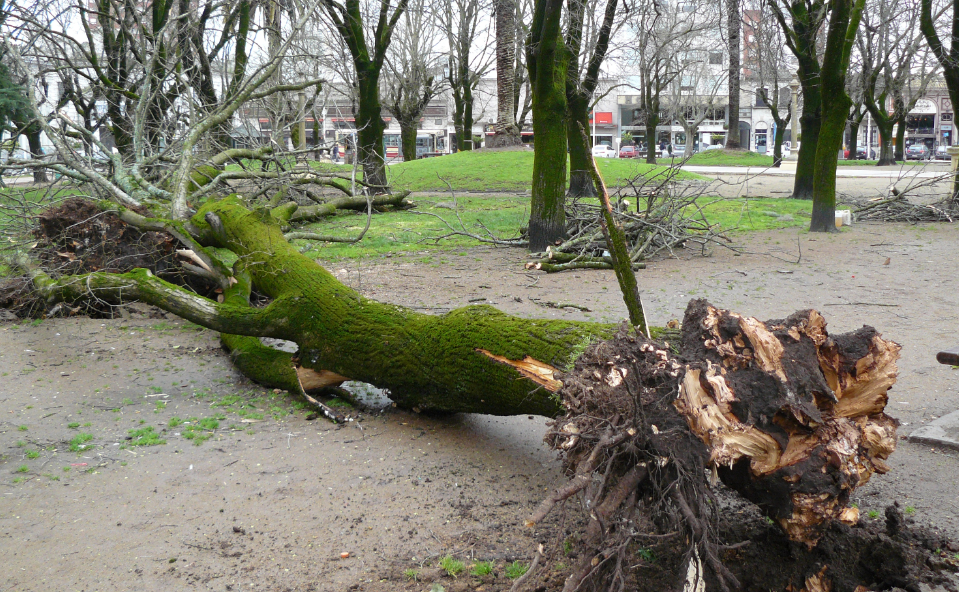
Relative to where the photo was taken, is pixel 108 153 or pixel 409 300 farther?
pixel 108 153

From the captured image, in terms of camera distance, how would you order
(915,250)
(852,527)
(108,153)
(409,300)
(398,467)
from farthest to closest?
(915,250) < (108,153) < (409,300) < (398,467) < (852,527)

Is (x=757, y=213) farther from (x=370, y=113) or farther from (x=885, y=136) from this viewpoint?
(x=885, y=136)

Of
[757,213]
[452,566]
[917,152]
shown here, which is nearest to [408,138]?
[757,213]

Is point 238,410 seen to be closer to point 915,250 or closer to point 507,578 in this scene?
point 507,578

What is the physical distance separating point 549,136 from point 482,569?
813cm

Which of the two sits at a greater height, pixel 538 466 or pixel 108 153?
pixel 108 153

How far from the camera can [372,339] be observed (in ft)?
16.6

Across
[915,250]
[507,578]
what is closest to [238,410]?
[507,578]

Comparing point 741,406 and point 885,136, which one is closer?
point 741,406

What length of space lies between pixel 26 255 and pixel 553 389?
6.83m

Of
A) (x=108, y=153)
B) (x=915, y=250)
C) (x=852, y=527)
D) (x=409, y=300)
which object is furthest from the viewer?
(x=915, y=250)

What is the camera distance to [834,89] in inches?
488

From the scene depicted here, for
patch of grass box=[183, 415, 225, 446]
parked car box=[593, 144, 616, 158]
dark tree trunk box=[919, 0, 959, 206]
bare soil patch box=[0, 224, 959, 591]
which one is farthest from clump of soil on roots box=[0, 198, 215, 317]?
parked car box=[593, 144, 616, 158]

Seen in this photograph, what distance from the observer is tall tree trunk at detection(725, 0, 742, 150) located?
14839 millimetres
